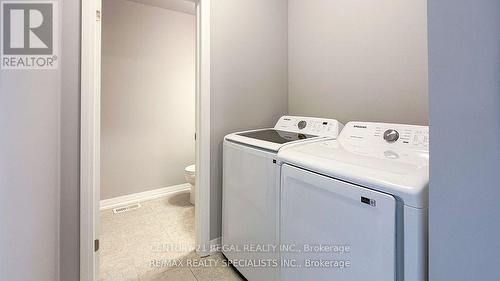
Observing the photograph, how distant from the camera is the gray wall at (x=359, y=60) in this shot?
1.46m

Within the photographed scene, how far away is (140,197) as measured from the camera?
300 centimetres

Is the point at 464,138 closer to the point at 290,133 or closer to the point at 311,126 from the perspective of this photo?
the point at 311,126

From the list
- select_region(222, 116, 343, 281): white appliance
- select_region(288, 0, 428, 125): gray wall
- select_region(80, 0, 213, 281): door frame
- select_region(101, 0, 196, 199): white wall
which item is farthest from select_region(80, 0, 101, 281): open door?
select_region(288, 0, 428, 125): gray wall

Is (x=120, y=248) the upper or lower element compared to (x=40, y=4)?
lower

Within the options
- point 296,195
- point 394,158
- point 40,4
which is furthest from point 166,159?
point 394,158

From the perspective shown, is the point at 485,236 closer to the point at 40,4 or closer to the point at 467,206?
the point at 467,206

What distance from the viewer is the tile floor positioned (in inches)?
65.6

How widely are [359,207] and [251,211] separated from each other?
80cm

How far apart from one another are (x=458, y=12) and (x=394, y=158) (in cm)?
73

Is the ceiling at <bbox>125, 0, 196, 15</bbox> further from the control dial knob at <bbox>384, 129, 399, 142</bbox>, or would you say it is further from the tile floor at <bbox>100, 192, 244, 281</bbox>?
the control dial knob at <bbox>384, 129, 399, 142</bbox>

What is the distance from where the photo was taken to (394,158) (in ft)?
3.59

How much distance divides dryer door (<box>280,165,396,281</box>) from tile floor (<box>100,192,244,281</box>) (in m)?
0.72

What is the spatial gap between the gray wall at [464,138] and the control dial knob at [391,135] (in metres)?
0.83

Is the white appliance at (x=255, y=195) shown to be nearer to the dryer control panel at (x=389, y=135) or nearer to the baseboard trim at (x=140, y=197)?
the dryer control panel at (x=389, y=135)
